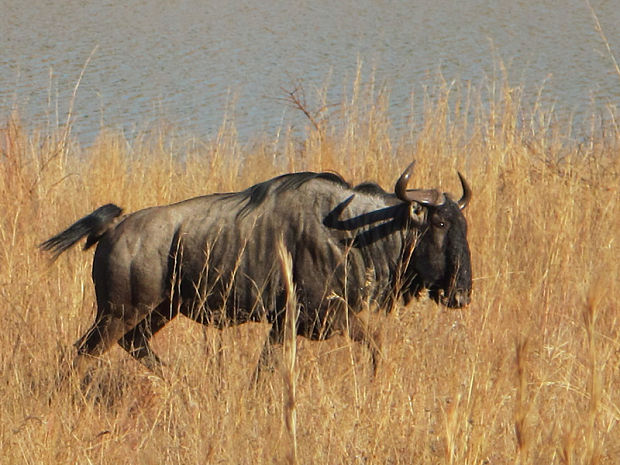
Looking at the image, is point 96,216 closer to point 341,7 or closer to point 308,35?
point 308,35

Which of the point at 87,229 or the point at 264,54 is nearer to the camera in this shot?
the point at 87,229

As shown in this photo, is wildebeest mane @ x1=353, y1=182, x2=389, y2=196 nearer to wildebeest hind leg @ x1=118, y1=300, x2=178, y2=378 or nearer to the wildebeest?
the wildebeest

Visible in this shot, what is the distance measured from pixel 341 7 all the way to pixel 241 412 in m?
18.7

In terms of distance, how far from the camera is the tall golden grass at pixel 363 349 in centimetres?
294

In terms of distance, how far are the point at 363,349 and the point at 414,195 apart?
84cm

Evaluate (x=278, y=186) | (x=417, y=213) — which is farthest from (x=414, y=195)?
(x=278, y=186)

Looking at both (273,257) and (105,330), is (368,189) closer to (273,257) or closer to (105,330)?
(273,257)

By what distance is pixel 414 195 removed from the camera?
445 cm

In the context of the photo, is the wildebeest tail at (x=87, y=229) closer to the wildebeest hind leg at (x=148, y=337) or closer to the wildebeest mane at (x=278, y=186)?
the wildebeest hind leg at (x=148, y=337)

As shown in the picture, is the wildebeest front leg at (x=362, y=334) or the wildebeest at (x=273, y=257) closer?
the wildebeest front leg at (x=362, y=334)

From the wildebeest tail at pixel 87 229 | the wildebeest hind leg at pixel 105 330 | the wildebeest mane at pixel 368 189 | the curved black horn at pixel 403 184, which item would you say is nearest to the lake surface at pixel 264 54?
the wildebeest tail at pixel 87 229

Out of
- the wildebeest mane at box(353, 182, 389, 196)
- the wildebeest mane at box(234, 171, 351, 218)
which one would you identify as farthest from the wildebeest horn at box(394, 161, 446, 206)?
the wildebeest mane at box(234, 171, 351, 218)

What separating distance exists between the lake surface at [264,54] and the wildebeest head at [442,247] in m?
4.56

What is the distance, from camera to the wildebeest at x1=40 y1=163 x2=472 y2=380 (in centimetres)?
435
